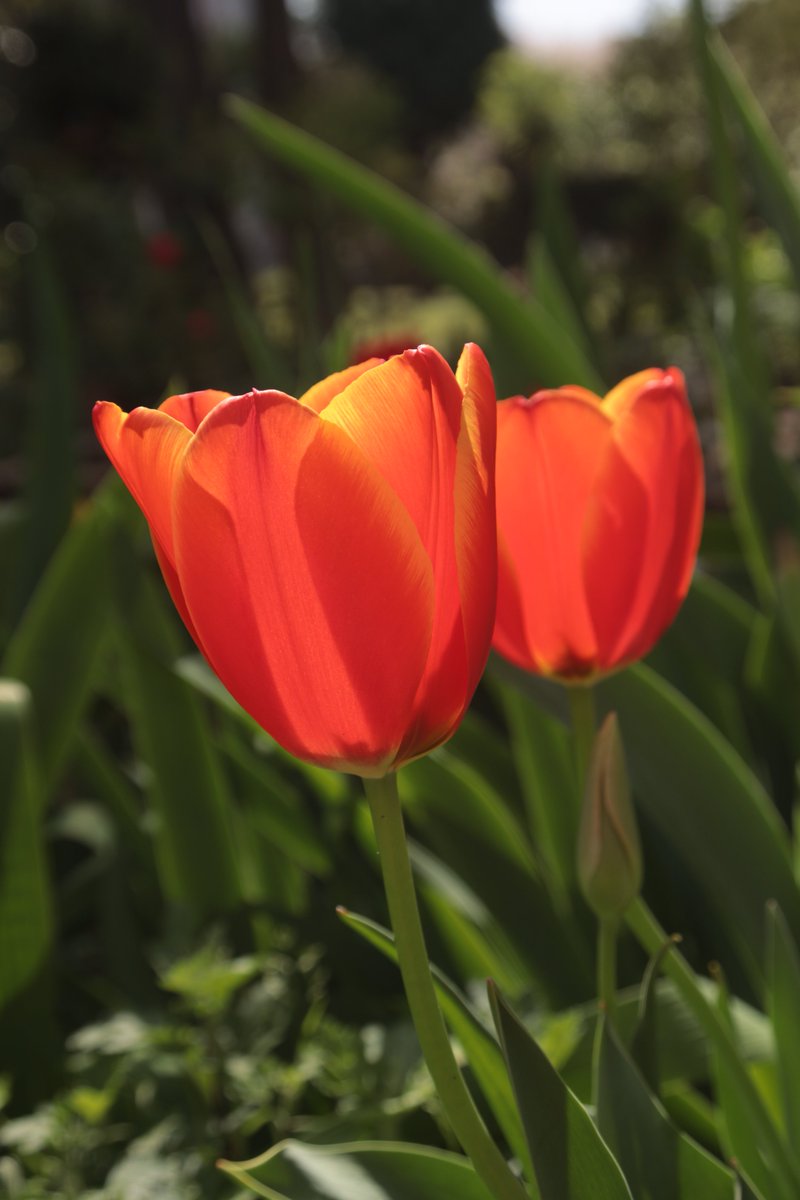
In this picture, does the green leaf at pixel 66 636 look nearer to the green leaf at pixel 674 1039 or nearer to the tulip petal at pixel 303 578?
the green leaf at pixel 674 1039

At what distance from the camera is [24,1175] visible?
0.92 meters

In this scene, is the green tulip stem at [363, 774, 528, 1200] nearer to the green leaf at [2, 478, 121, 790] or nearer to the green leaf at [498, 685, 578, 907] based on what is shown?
the green leaf at [498, 685, 578, 907]

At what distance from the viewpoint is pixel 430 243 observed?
1097mm

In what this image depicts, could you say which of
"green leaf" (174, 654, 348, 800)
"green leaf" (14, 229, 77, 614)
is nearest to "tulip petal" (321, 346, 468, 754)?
"green leaf" (174, 654, 348, 800)

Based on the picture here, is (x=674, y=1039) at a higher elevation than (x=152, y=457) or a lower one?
lower

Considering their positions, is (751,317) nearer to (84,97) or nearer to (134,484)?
(134,484)

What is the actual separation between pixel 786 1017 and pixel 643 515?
249 millimetres

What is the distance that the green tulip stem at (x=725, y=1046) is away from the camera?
0.54m

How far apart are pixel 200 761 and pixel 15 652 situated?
24cm

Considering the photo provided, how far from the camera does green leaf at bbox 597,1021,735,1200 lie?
1.80 ft

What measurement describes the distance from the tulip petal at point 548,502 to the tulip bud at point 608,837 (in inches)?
2.9

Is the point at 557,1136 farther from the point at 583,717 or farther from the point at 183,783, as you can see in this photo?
the point at 183,783

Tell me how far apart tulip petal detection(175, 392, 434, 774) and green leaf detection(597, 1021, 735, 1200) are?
0.67 ft

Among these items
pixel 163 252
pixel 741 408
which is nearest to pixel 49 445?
pixel 741 408
